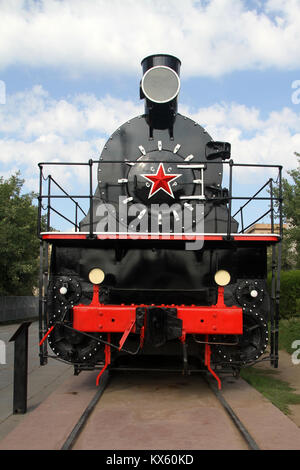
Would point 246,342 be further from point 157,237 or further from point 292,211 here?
point 292,211

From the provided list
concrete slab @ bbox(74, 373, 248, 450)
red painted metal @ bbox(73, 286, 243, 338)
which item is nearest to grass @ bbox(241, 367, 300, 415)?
concrete slab @ bbox(74, 373, 248, 450)

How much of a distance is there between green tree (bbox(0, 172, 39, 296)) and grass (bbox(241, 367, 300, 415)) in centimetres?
1595

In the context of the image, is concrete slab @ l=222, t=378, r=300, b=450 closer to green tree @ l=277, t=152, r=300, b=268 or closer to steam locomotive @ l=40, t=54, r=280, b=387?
steam locomotive @ l=40, t=54, r=280, b=387

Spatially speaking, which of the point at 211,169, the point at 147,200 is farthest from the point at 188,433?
the point at 211,169

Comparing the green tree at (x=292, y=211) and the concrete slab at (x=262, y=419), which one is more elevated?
the green tree at (x=292, y=211)

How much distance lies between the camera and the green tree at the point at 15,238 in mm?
21266

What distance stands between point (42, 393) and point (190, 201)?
332 cm

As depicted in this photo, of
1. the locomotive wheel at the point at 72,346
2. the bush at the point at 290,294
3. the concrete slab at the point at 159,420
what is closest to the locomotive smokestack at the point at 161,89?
the locomotive wheel at the point at 72,346

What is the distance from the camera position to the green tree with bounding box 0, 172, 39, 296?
837 inches

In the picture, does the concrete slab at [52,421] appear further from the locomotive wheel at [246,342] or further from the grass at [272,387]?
the grass at [272,387]

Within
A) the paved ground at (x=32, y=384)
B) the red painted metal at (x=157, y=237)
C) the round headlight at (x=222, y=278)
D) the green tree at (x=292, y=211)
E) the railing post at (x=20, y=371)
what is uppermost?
the green tree at (x=292, y=211)

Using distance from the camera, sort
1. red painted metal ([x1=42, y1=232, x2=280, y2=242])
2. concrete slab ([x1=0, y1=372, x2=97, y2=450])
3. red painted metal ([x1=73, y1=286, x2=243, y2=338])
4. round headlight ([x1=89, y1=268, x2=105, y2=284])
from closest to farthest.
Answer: concrete slab ([x1=0, y1=372, x2=97, y2=450]) → red painted metal ([x1=73, y1=286, x2=243, y2=338]) → red painted metal ([x1=42, y1=232, x2=280, y2=242]) → round headlight ([x1=89, y1=268, x2=105, y2=284])

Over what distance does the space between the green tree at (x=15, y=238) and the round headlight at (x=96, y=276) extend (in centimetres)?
1619
